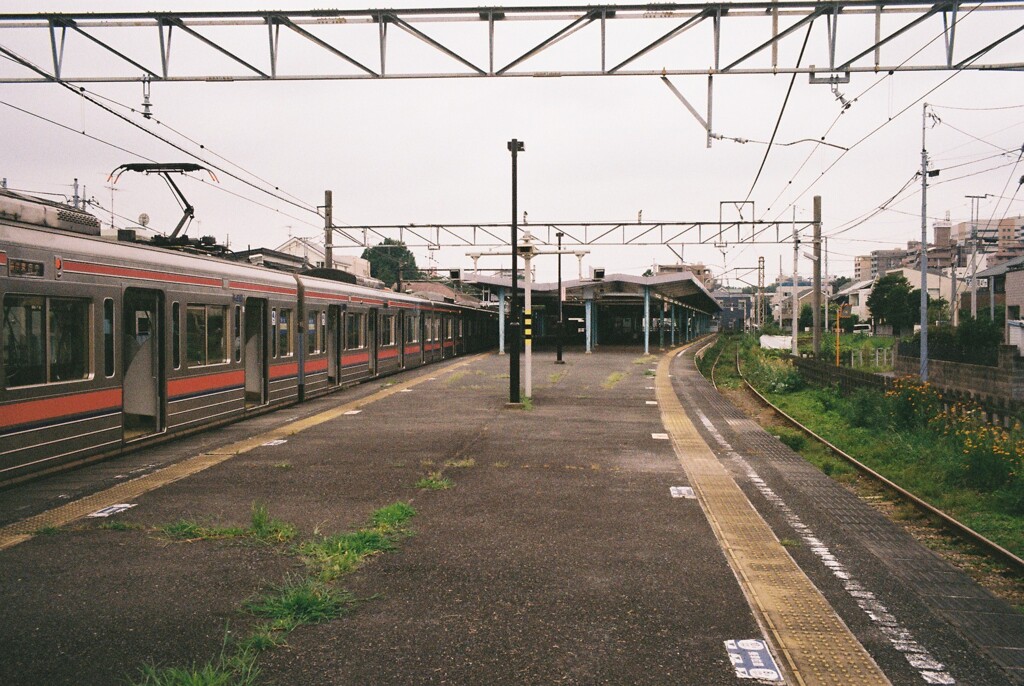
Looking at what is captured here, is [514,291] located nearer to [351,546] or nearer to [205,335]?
[205,335]

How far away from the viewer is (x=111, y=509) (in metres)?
6.88

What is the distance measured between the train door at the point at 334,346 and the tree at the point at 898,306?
149 ft

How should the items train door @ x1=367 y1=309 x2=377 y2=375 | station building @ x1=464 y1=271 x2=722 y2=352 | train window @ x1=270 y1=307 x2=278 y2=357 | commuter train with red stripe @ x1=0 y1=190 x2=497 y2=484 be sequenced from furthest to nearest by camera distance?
station building @ x1=464 y1=271 x2=722 y2=352 → train door @ x1=367 y1=309 x2=377 y2=375 → train window @ x1=270 y1=307 x2=278 y2=357 → commuter train with red stripe @ x1=0 y1=190 x2=497 y2=484

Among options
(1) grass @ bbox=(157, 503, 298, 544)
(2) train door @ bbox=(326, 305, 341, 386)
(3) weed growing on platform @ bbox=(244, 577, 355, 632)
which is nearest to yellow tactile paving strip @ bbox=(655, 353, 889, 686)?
(3) weed growing on platform @ bbox=(244, 577, 355, 632)

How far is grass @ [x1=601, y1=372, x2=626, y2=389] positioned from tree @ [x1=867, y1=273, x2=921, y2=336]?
3542 cm

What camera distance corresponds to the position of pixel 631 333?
178ft

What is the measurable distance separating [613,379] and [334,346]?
8761 millimetres

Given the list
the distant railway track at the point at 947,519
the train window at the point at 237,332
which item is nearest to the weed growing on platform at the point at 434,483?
the distant railway track at the point at 947,519

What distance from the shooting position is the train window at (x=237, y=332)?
12445 mm

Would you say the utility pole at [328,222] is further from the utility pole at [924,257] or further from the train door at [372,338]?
the utility pole at [924,257]

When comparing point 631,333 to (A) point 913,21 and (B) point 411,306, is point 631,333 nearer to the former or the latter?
(B) point 411,306

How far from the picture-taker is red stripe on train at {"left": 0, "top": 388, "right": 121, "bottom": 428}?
7.44 metres

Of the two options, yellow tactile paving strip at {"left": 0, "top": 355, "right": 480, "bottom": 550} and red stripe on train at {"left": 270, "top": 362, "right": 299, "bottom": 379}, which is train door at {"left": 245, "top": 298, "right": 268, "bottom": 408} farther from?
yellow tactile paving strip at {"left": 0, "top": 355, "right": 480, "bottom": 550}

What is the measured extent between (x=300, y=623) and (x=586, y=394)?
566 inches
